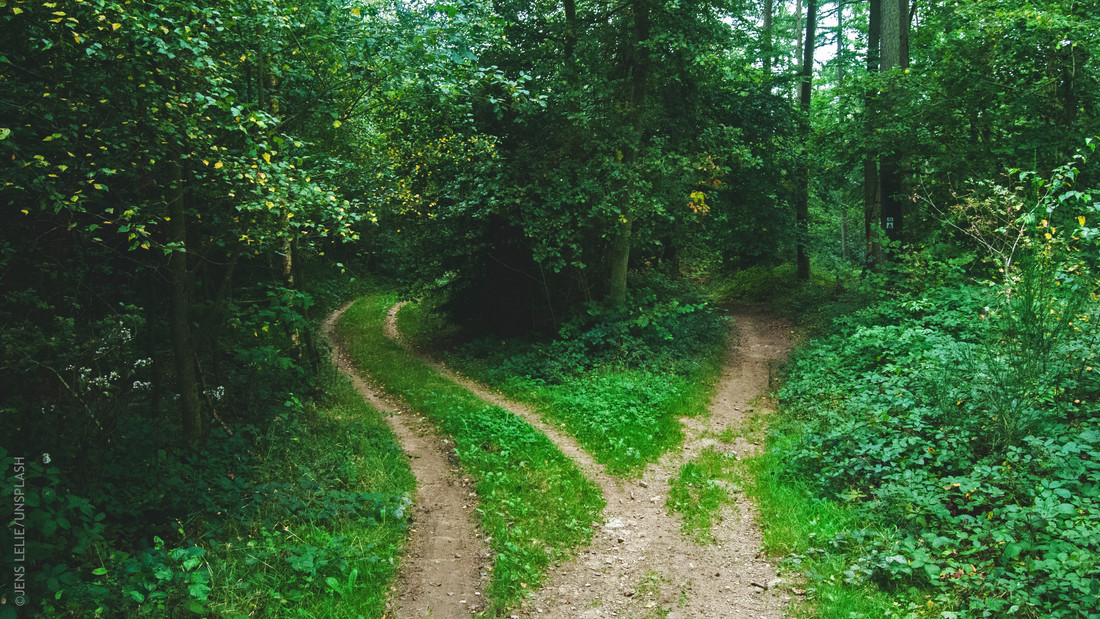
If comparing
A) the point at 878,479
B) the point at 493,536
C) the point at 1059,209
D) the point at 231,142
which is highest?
the point at 231,142

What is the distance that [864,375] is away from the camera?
9.45 meters

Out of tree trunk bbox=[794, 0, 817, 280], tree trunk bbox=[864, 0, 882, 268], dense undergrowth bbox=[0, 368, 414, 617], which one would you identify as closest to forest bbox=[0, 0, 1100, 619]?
dense undergrowth bbox=[0, 368, 414, 617]

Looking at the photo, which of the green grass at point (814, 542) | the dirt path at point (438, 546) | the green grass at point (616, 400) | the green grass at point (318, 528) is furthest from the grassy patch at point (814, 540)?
the green grass at point (318, 528)

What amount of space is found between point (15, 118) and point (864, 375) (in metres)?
11.2

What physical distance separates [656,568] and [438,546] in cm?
253

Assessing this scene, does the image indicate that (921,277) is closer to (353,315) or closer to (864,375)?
(864,375)

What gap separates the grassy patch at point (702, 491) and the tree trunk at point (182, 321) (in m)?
6.20

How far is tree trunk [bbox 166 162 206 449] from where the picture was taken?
6469 millimetres

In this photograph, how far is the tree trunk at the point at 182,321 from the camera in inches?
255

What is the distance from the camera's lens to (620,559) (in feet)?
21.5

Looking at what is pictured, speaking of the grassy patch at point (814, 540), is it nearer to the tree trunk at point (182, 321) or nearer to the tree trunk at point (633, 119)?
the tree trunk at point (633, 119)

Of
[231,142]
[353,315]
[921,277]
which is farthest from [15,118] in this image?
[353,315]

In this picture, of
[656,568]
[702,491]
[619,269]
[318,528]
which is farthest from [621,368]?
[318,528]

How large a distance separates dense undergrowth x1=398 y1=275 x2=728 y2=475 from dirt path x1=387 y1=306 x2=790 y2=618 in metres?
0.66
